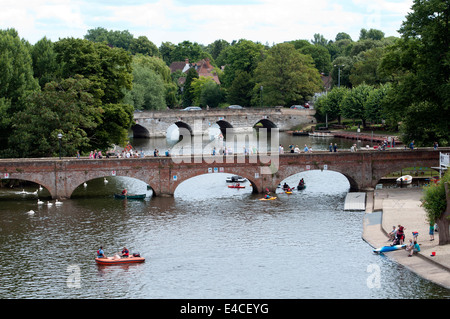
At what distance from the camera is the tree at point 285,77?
478 ft

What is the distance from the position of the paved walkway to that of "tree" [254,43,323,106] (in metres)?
79.8

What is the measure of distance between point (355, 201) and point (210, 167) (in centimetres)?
1491

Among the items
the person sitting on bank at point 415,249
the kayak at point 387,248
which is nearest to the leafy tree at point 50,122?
the kayak at point 387,248

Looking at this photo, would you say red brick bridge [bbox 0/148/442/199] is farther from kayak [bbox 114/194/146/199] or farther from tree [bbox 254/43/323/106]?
tree [bbox 254/43/323/106]

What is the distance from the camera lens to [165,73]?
161m

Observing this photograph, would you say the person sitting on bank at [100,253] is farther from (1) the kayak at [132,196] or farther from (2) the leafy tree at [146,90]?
(2) the leafy tree at [146,90]

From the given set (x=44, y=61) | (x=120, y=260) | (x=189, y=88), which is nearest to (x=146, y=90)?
(x=189, y=88)

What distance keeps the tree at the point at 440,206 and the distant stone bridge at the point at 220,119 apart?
87350 mm

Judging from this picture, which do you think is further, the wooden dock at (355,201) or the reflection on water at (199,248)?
the wooden dock at (355,201)

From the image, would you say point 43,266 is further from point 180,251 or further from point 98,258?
point 180,251

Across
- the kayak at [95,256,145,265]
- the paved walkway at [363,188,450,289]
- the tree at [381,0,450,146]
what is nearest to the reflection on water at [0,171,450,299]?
the kayak at [95,256,145,265]

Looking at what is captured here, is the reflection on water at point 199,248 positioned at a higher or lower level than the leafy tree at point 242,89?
lower

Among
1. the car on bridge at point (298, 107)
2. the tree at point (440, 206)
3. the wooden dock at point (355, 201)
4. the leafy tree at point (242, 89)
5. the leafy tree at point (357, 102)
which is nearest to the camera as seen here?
the tree at point (440, 206)

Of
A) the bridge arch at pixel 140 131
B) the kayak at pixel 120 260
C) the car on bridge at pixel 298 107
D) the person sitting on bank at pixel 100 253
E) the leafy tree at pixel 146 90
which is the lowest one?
the kayak at pixel 120 260
